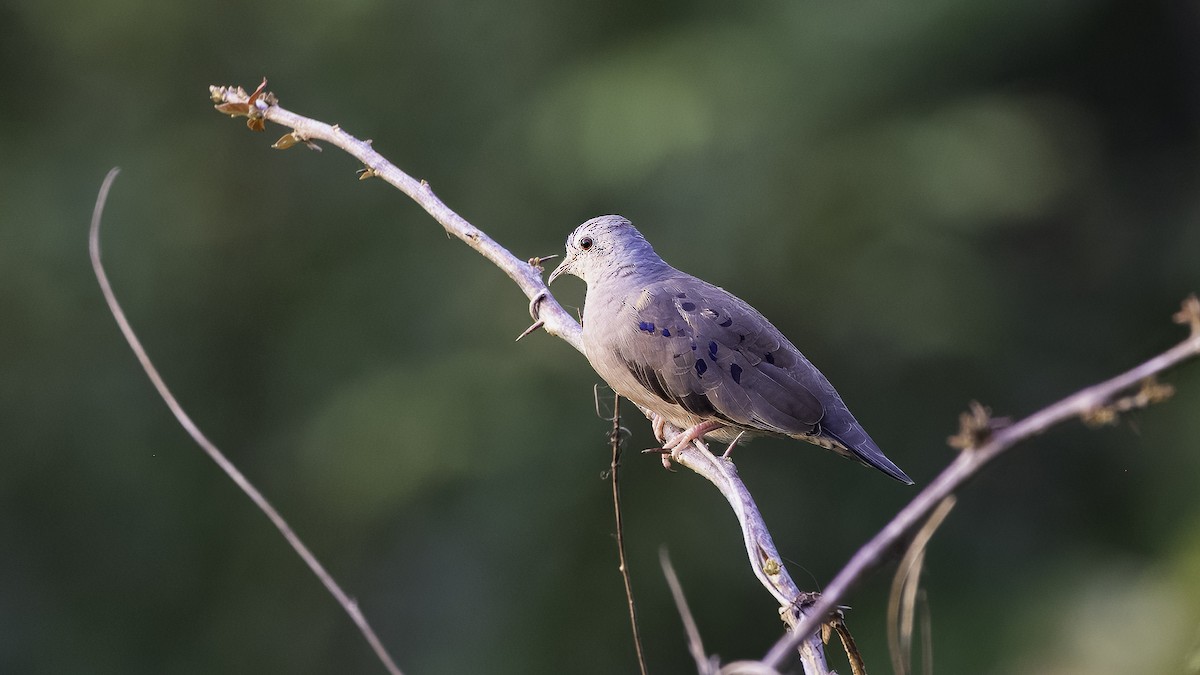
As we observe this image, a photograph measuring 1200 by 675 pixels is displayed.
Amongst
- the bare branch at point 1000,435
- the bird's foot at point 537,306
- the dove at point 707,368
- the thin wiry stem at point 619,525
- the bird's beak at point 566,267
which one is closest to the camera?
the bare branch at point 1000,435

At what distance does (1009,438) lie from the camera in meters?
1.38

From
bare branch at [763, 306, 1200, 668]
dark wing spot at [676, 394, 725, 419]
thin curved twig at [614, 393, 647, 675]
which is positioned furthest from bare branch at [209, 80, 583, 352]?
bare branch at [763, 306, 1200, 668]

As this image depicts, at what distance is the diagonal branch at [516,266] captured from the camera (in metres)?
2.65

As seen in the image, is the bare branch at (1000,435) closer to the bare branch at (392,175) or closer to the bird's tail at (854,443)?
the bare branch at (392,175)

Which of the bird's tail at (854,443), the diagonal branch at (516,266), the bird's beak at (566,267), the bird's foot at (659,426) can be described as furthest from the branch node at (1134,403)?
the bird's beak at (566,267)

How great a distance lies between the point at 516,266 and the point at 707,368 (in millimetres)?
849

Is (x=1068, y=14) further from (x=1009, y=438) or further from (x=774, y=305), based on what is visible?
(x=1009, y=438)

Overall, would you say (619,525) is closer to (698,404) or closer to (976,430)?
(698,404)

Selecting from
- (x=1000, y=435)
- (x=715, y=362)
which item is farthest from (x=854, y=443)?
(x=1000, y=435)

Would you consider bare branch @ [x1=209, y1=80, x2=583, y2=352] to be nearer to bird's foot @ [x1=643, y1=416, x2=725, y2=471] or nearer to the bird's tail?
bird's foot @ [x1=643, y1=416, x2=725, y2=471]

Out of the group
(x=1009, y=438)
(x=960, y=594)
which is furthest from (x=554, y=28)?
(x=1009, y=438)

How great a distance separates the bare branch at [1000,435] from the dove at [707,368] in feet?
8.44

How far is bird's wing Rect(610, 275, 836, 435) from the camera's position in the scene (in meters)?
4.12

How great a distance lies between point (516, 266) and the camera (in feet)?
11.8
